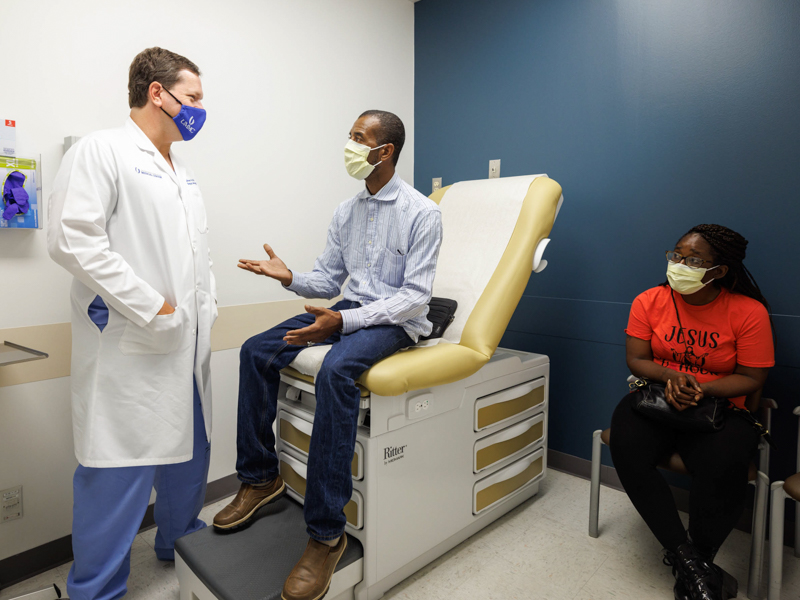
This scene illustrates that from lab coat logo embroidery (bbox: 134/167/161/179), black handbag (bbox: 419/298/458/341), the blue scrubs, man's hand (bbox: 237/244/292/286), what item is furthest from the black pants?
lab coat logo embroidery (bbox: 134/167/161/179)

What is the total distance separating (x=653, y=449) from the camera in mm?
1719

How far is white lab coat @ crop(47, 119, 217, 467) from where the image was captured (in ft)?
4.46

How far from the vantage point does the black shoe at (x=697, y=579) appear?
4.92ft

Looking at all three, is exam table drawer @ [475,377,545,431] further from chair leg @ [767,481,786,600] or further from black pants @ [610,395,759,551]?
chair leg @ [767,481,786,600]

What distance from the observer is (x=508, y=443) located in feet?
6.74

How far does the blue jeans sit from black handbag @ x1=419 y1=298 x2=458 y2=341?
21 centimetres

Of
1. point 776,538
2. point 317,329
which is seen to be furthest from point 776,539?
point 317,329

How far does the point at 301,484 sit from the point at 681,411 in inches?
51.7

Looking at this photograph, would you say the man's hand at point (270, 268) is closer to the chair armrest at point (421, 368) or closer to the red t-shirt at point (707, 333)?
the chair armrest at point (421, 368)

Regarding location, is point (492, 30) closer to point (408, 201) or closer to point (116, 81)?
point (408, 201)

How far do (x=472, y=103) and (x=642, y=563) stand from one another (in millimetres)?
2359

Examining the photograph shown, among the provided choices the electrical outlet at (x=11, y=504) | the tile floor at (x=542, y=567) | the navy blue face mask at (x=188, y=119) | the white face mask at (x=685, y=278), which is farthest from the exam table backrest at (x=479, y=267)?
the electrical outlet at (x=11, y=504)

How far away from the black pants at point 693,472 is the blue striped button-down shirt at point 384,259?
823mm

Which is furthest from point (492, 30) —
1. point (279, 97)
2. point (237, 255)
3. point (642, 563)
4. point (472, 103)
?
point (642, 563)
